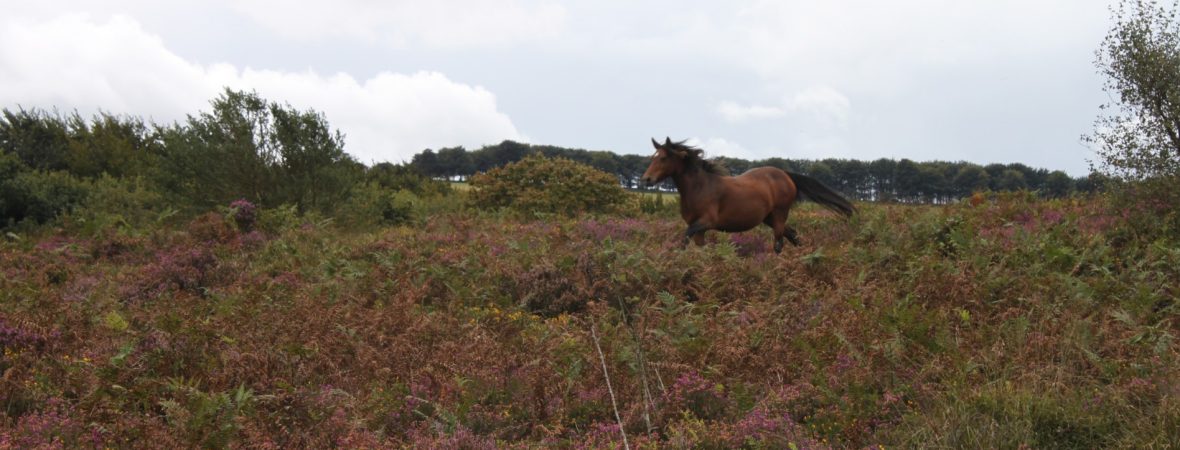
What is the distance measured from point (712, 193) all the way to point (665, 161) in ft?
3.09

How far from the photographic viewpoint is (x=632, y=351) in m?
5.91

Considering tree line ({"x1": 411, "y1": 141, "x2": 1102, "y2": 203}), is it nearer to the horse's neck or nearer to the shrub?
the horse's neck

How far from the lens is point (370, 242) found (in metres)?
13.6

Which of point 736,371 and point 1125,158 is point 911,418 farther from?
point 1125,158

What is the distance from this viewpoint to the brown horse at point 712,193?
11.5 metres

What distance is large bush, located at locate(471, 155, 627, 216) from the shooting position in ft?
102

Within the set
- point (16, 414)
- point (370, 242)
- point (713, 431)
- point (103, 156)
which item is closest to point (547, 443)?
point (713, 431)

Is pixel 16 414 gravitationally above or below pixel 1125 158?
below

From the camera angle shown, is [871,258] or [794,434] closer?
[794,434]

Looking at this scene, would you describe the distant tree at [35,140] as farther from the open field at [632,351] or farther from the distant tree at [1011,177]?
the distant tree at [1011,177]

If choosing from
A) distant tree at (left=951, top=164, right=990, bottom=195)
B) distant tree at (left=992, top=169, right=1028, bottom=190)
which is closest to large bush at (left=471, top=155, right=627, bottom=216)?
distant tree at (left=951, top=164, right=990, bottom=195)

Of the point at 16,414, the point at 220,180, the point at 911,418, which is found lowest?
the point at 16,414

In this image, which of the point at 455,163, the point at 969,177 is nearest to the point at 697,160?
the point at 969,177

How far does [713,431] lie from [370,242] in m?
10.4
